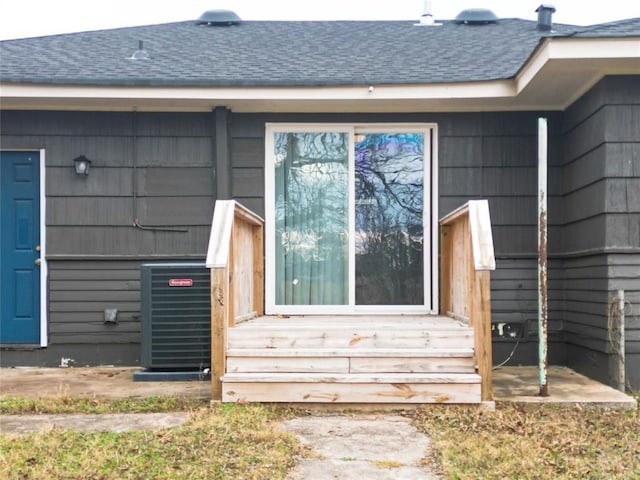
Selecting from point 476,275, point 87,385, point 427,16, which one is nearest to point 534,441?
point 476,275

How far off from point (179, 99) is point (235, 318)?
201cm

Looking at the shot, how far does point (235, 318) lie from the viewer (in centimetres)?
403

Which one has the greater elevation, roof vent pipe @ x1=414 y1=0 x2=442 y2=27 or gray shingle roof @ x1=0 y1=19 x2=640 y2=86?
roof vent pipe @ x1=414 y1=0 x2=442 y2=27

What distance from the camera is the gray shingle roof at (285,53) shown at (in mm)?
4793

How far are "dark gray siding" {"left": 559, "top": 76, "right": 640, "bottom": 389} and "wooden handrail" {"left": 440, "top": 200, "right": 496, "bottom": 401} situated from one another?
100 cm

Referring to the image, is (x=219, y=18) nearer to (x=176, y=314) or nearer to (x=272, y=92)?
(x=272, y=92)

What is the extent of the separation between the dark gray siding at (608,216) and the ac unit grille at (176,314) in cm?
293

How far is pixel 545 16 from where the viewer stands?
20.7 feet

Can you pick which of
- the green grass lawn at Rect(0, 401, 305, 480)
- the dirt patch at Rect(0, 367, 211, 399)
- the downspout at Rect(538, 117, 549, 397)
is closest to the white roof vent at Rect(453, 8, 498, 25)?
the downspout at Rect(538, 117, 549, 397)

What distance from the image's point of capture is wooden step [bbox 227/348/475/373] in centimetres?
362

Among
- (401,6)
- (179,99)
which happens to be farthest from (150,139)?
(401,6)

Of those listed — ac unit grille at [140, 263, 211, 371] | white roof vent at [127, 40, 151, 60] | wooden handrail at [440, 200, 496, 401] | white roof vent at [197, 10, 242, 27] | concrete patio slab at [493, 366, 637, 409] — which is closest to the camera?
wooden handrail at [440, 200, 496, 401]

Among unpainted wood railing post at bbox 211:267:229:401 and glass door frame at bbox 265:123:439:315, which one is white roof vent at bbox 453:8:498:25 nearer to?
glass door frame at bbox 265:123:439:315

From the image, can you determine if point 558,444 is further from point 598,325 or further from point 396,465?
point 598,325
